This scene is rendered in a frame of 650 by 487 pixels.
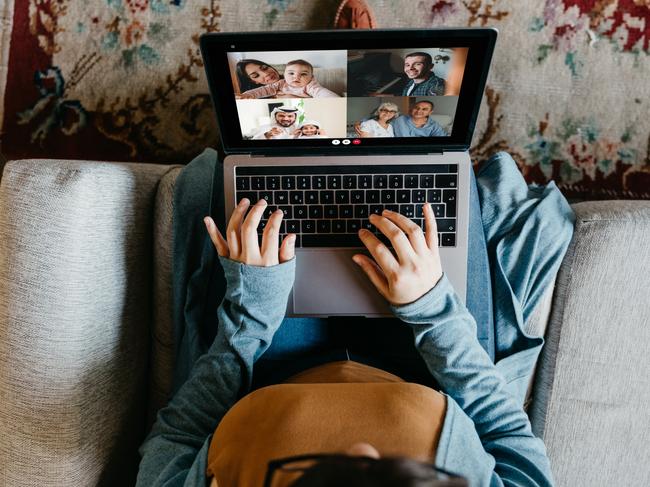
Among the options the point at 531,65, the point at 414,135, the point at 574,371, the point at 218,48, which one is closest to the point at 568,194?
the point at 531,65

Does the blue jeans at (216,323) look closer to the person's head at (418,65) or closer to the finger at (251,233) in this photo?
the finger at (251,233)

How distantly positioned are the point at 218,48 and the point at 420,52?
29 cm

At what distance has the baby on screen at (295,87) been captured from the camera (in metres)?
0.80

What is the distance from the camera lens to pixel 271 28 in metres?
1.22

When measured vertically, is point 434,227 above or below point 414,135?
below

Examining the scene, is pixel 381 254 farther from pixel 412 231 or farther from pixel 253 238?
pixel 253 238

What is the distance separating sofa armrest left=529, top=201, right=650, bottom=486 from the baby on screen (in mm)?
520

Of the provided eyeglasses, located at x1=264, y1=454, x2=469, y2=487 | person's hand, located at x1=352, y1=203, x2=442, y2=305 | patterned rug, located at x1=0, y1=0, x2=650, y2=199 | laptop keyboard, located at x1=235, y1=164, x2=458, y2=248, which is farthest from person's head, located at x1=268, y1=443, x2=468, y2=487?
patterned rug, located at x1=0, y1=0, x2=650, y2=199

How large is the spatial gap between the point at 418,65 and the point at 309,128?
0.65 feet

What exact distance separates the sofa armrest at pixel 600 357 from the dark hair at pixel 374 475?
0.52 metres

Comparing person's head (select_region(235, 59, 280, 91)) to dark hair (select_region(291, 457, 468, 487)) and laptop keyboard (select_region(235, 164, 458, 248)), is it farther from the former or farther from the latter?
dark hair (select_region(291, 457, 468, 487))

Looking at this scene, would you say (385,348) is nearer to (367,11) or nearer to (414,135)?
(414,135)

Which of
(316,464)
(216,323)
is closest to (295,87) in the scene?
(216,323)

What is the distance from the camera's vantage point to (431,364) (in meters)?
0.84
